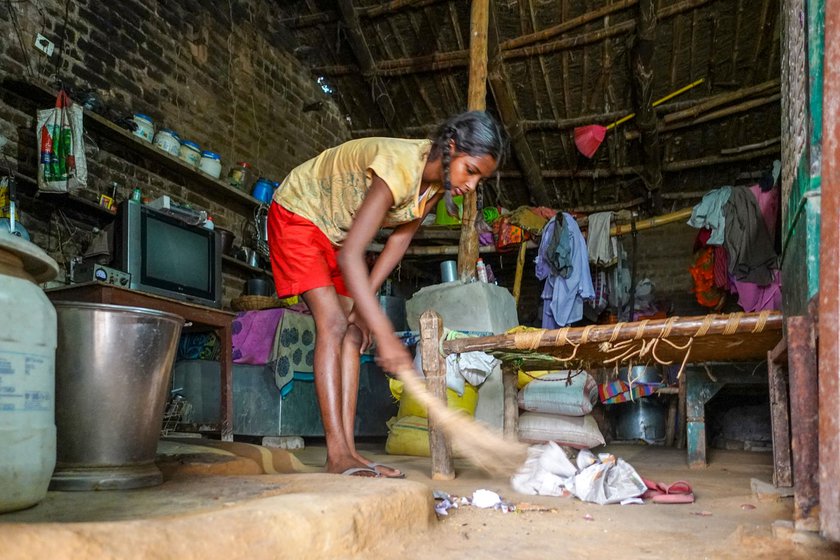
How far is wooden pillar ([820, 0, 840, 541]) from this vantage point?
130cm

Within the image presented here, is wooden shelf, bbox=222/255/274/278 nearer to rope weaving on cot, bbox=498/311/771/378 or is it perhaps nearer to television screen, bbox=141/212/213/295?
television screen, bbox=141/212/213/295

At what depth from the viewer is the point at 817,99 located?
5.64 feet

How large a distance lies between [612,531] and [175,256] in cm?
318

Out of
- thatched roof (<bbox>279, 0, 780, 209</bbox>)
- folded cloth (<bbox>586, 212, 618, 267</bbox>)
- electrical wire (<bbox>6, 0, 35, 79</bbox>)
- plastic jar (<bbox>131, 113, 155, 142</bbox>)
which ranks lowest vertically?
folded cloth (<bbox>586, 212, 618, 267</bbox>)

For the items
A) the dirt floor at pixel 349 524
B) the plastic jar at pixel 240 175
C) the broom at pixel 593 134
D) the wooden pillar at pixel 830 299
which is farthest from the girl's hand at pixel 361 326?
the broom at pixel 593 134

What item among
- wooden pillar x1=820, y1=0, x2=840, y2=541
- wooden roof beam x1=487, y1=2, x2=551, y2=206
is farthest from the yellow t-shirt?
wooden roof beam x1=487, y1=2, x2=551, y2=206

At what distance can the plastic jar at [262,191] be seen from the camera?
635 centimetres

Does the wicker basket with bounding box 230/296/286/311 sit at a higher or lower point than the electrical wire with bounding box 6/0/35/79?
lower

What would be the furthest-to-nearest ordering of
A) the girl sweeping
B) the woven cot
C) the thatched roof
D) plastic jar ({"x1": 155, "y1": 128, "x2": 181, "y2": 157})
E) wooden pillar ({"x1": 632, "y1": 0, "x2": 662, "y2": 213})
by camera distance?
the thatched roof, wooden pillar ({"x1": 632, "y1": 0, "x2": 662, "y2": 213}), plastic jar ({"x1": 155, "y1": 128, "x2": 181, "y2": 157}), the woven cot, the girl sweeping

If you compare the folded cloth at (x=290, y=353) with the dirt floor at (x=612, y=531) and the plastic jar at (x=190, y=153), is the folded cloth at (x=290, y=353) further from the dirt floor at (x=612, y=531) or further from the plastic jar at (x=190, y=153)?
the dirt floor at (x=612, y=531)

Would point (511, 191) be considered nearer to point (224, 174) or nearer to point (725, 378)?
point (224, 174)

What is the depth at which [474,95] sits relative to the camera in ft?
17.6

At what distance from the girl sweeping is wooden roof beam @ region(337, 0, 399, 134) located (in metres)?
4.86

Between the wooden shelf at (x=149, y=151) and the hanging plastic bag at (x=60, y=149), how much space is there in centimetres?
16
